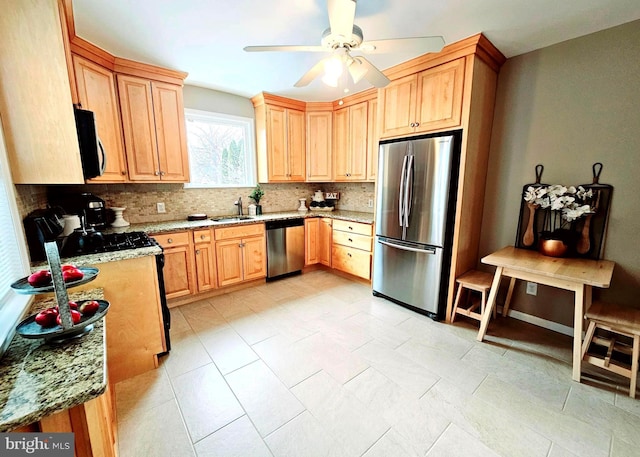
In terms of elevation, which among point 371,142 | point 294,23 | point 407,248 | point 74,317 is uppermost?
point 294,23

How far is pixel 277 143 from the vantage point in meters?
3.60

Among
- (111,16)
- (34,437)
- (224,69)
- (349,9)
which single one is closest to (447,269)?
(349,9)

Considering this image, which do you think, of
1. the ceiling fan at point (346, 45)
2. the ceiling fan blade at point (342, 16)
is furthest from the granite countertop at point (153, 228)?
the ceiling fan blade at point (342, 16)

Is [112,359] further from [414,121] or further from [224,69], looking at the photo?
[414,121]

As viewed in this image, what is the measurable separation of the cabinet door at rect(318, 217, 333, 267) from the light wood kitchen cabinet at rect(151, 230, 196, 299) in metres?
1.71

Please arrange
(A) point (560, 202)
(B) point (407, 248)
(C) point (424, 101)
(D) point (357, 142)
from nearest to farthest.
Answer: (A) point (560, 202) < (C) point (424, 101) < (B) point (407, 248) < (D) point (357, 142)

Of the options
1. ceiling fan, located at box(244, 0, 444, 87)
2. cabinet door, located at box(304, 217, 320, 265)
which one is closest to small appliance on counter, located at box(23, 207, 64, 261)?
ceiling fan, located at box(244, 0, 444, 87)

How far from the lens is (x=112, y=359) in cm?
175

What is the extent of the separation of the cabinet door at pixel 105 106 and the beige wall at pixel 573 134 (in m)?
3.57

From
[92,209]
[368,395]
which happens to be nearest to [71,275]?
[92,209]

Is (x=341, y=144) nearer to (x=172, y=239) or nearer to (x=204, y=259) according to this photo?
(x=204, y=259)

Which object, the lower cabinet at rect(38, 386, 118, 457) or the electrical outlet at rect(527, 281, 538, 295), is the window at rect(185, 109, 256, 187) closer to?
the lower cabinet at rect(38, 386, 118, 457)

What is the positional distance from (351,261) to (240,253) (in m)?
1.39

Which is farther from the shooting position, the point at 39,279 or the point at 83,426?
the point at 39,279
